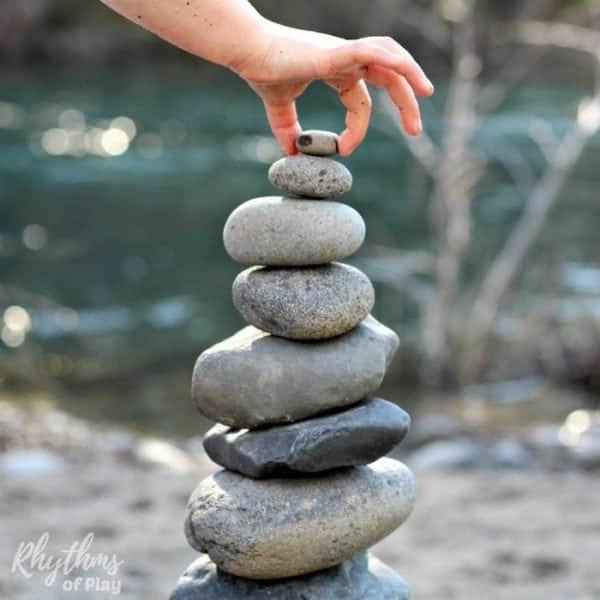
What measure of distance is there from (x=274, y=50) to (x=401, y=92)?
0.32 m

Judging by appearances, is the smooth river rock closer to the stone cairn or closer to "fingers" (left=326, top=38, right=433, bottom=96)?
the stone cairn

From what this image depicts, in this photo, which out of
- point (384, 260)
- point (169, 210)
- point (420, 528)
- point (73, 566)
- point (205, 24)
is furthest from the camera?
point (169, 210)

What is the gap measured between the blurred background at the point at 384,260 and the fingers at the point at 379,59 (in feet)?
7.15

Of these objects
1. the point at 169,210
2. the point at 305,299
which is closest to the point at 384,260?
the point at 169,210

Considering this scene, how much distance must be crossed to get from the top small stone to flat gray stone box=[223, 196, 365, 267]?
0.41 ft

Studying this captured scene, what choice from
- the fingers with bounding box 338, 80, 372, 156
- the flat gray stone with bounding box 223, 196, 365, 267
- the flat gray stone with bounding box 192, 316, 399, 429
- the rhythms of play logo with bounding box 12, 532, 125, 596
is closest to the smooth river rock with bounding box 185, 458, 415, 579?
the flat gray stone with bounding box 192, 316, 399, 429

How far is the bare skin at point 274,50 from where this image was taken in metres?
2.84

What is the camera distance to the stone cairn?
9.91ft

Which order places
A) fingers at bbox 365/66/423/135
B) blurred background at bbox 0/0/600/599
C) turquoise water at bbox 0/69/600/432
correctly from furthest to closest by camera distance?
turquoise water at bbox 0/69/600/432 → blurred background at bbox 0/0/600/599 → fingers at bbox 365/66/423/135

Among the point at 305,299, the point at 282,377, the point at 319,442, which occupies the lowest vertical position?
the point at 319,442

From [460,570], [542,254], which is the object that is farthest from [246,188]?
[460,570]

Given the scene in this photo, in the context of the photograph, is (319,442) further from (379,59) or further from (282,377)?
(379,59)

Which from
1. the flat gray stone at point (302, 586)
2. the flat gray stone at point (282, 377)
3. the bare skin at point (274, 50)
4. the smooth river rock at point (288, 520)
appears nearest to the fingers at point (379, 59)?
the bare skin at point (274, 50)

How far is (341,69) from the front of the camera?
9.64 ft
